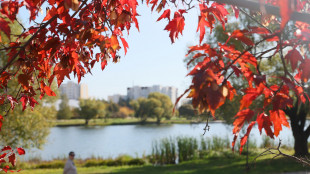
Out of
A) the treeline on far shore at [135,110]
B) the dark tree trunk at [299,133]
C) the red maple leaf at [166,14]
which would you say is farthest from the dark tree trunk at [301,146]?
the treeline on far shore at [135,110]

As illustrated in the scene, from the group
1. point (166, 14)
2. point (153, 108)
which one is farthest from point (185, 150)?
point (153, 108)

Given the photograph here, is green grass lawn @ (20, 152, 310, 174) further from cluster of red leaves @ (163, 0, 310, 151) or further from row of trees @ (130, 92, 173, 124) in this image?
row of trees @ (130, 92, 173, 124)

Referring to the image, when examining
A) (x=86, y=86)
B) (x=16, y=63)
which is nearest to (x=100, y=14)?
(x=16, y=63)

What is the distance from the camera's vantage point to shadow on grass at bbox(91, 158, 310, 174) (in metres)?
8.12

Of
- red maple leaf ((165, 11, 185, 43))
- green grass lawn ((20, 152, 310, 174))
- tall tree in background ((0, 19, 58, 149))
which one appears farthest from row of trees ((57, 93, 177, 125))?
red maple leaf ((165, 11, 185, 43))

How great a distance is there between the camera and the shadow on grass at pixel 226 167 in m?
8.12

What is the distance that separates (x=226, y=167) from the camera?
8.93 metres

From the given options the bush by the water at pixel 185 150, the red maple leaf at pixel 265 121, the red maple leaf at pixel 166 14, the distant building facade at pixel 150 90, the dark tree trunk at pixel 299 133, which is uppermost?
the distant building facade at pixel 150 90

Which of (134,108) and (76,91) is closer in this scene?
(134,108)

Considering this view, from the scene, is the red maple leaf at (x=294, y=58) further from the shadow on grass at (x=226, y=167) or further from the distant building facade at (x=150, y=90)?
the distant building facade at (x=150, y=90)

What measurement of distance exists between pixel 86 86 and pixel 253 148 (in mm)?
86252

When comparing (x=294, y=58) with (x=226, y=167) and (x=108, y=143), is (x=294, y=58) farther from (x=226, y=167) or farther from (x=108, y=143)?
(x=108, y=143)

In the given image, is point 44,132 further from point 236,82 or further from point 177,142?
point 236,82

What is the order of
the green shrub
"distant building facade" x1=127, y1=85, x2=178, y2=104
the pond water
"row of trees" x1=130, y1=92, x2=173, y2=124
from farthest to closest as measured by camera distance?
"distant building facade" x1=127, y1=85, x2=178, y2=104
"row of trees" x1=130, y1=92, x2=173, y2=124
the pond water
the green shrub
